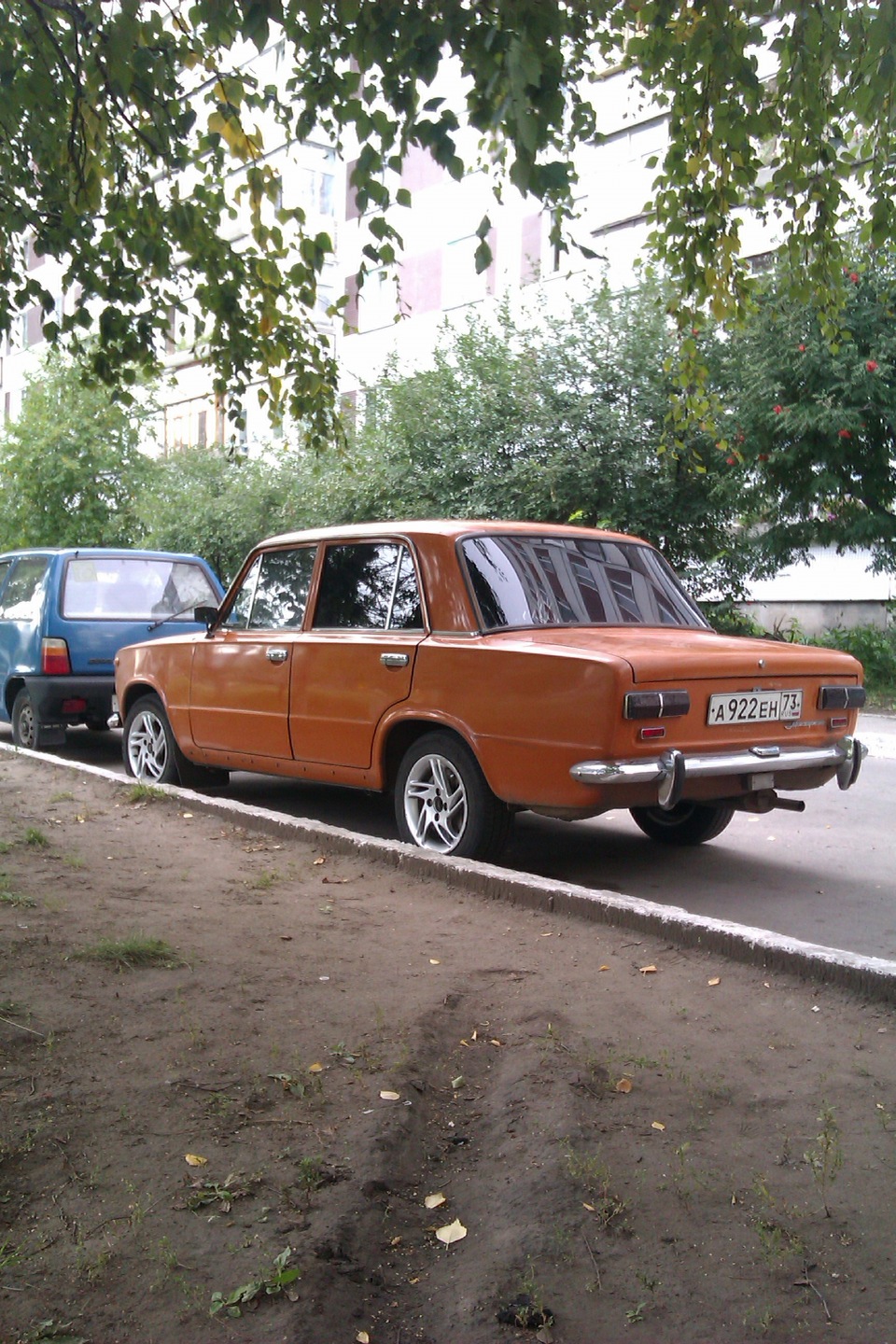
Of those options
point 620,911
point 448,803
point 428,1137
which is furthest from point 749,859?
point 428,1137

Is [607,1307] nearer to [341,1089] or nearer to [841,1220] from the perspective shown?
[841,1220]

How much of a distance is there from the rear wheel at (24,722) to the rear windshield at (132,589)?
2.93ft

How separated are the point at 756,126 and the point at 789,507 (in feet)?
39.4

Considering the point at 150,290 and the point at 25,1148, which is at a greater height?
the point at 150,290

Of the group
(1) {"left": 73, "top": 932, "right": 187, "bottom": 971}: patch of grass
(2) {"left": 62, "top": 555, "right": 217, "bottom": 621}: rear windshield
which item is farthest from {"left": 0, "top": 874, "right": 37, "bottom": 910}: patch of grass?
(2) {"left": 62, "top": 555, "right": 217, "bottom": 621}: rear windshield

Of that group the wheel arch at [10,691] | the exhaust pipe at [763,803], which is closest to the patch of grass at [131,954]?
the exhaust pipe at [763,803]

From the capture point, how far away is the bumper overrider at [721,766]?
5.34m

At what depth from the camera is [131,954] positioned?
442cm

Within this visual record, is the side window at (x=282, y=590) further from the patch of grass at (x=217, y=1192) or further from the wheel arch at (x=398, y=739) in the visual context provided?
the patch of grass at (x=217, y=1192)

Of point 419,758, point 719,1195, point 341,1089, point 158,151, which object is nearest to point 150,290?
point 158,151

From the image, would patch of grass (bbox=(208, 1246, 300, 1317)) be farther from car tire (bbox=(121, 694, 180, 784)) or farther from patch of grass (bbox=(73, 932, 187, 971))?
car tire (bbox=(121, 694, 180, 784))

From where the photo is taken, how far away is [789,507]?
17.4 m

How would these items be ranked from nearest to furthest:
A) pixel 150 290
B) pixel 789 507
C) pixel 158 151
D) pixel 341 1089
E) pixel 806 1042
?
1. pixel 341 1089
2. pixel 806 1042
3. pixel 158 151
4. pixel 150 290
5. pixel 789 507

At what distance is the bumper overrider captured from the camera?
5.34m
